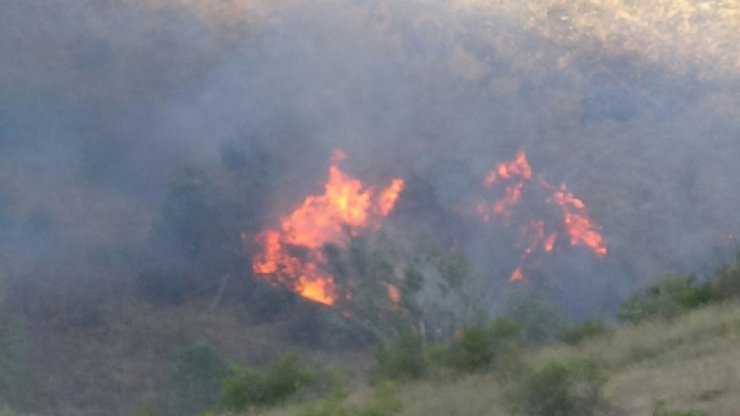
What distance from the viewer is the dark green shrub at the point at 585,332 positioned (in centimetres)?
1588

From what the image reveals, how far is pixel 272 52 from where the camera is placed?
35531mm

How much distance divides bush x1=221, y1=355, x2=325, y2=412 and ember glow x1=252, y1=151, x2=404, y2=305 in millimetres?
9914

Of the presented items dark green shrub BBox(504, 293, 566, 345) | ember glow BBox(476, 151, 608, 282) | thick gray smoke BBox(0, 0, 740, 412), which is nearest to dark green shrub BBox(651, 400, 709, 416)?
dark green shrub BBox(504, 293, 566, 345)

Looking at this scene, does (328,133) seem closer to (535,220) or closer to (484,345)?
(535,220)

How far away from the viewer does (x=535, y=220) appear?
2877 cm

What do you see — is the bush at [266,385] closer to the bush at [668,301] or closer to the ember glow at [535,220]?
the bush at [668,301]

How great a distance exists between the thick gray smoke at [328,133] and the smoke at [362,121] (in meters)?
0.06

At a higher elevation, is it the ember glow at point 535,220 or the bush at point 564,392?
the ember glow at point 535,220

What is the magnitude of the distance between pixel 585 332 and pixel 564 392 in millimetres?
6709

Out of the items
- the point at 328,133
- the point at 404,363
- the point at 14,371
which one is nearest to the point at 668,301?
the point at 404,363

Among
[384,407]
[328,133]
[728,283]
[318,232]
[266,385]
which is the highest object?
[328,133]

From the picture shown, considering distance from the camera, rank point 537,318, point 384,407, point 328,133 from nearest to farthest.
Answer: point 384,407 → point 537,318 → point 328,133

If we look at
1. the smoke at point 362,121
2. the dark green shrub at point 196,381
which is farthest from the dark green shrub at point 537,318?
the dark green shrub at point 196,381

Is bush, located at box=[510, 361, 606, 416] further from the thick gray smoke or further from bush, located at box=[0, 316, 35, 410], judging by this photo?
the thick gray smoke
